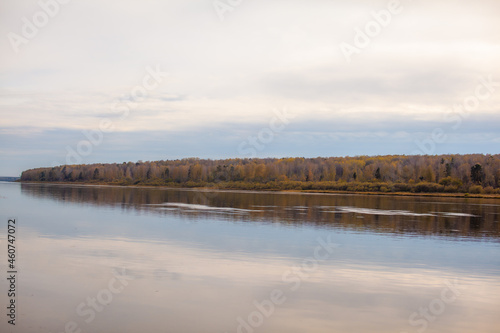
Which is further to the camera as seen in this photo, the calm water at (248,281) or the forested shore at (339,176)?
the forested shore at (339,176)

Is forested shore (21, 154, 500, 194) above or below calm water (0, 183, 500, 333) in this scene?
above

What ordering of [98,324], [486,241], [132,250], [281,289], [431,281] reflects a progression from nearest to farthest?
[98,324]
[281,289]
[431,281]
[132,250]
[486,241]

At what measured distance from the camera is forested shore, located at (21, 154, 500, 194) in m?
78.8

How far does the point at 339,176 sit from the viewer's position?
352ft

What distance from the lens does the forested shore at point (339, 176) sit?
78.8 m

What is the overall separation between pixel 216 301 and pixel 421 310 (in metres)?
3.71

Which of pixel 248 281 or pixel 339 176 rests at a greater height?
pixel 339 176

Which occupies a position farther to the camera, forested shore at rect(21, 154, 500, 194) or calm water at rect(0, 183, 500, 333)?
forested shore at rect(21, 154, 500, 194)

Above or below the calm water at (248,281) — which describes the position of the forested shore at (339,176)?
above

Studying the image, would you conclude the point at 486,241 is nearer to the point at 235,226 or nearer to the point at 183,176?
the point at 235,226

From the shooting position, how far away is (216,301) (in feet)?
28.5

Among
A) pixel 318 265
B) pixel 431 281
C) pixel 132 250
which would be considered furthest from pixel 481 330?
pixel 132 250

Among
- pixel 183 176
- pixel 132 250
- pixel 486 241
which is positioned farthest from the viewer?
pixel 183 176

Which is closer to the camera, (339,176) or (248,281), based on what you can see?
(248,281)
